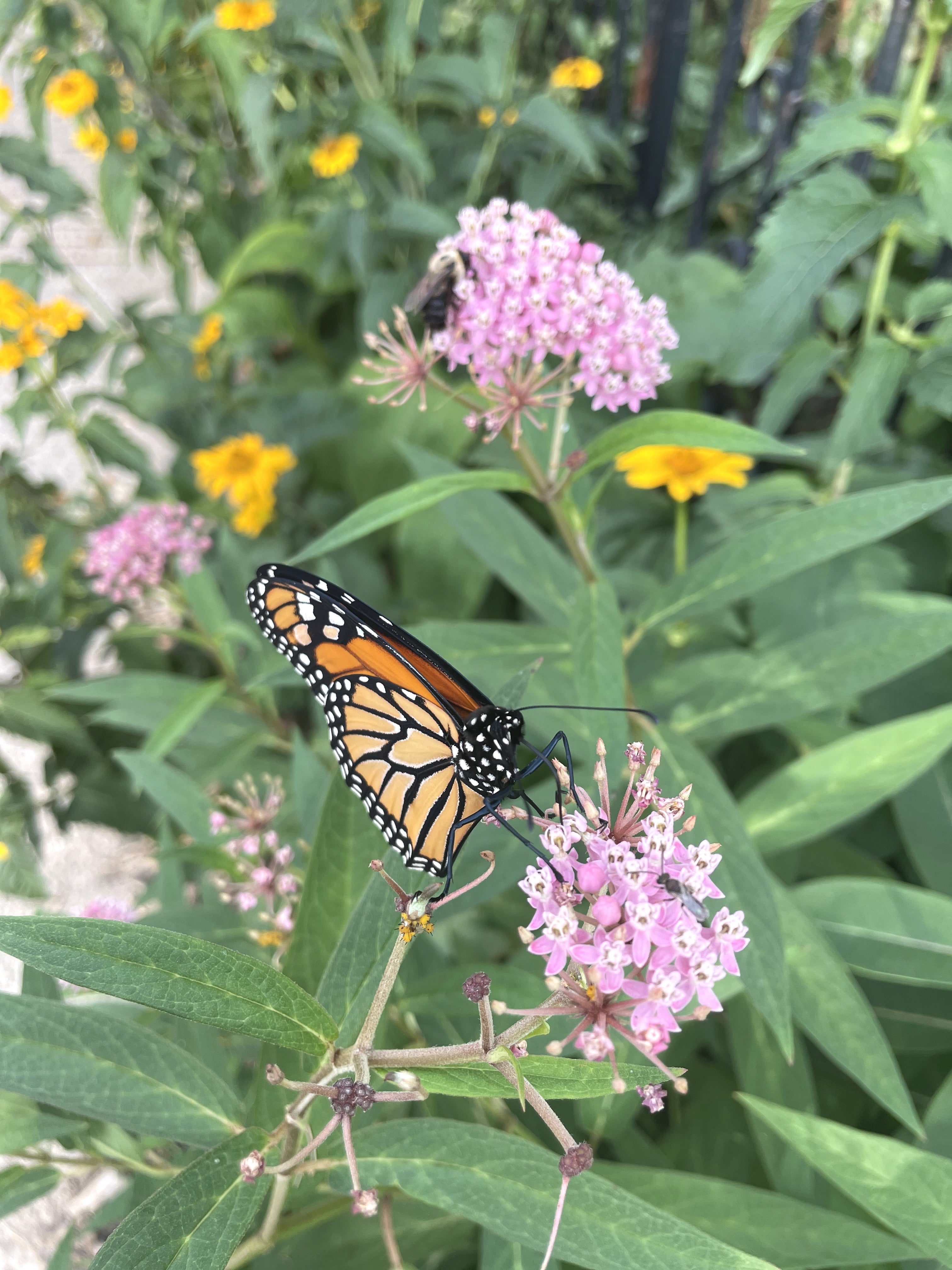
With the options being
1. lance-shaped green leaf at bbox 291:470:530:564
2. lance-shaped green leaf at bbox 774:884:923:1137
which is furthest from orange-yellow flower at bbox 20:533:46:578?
lance-shaped green leaf at bbox 774:884:923:1137

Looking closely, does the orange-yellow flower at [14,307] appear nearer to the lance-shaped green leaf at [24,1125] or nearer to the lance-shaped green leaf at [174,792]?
the lance-shaped green leaf at [174,792]

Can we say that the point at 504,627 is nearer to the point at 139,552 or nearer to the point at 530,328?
the point at 530,328

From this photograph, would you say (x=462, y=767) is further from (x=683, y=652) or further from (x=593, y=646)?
(x=683, y=652)

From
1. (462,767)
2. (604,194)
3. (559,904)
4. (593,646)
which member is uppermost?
(604,194)

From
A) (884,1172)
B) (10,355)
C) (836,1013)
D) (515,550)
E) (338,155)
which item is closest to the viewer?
(884,1172)

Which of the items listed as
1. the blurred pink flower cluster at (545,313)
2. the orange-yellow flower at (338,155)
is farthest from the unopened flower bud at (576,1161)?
the orange-yellow flower at (338,155)

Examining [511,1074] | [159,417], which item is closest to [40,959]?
[511,1074]

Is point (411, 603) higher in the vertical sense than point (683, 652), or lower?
higher

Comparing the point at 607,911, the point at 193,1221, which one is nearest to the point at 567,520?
the point at 607,911
